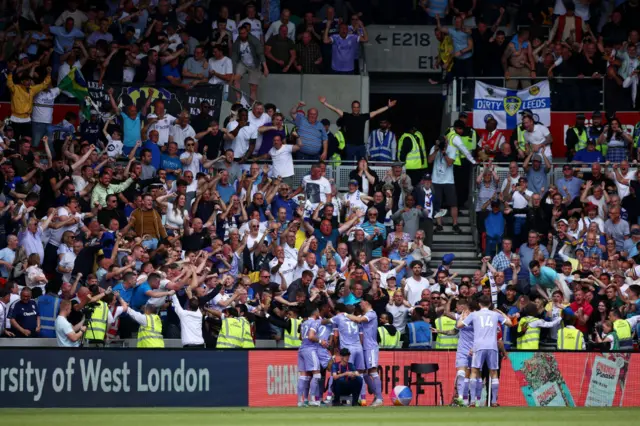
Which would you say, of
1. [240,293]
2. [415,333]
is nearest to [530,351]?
[415,333]

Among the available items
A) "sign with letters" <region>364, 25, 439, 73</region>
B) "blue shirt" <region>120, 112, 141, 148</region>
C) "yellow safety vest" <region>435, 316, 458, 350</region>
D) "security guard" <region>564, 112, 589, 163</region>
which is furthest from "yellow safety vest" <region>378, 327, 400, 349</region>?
"sign with letters" <region>364, 25, 439, 73</region>

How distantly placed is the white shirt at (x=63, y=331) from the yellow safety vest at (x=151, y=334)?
3.44 ft

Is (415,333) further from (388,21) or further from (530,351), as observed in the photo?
(388,21)

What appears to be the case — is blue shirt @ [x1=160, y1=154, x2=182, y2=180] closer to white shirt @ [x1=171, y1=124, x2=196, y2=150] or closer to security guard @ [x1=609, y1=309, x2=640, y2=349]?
white shirt @ [x1=171, y1=124, x2=196, y2=150]

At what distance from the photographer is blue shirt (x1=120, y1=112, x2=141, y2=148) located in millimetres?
26219

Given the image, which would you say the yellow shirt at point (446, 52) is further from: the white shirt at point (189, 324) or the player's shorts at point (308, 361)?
the player's shorts at point (308, 361)

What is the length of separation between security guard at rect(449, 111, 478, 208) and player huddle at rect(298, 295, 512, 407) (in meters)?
7.79

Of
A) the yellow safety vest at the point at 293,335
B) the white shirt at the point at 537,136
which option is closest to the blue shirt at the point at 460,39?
the white shirt at the point at 537,136

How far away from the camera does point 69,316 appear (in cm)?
2111

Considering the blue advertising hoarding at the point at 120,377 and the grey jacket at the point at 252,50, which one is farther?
the grey jacket at the point at 252,50

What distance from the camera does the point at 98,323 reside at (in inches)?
836

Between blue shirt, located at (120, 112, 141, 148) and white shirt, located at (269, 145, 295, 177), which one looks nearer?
blue shirt, located at (120, 112, 141, 148)

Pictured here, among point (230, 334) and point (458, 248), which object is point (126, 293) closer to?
point (230, 334)

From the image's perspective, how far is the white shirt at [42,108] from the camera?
89.2 ft
